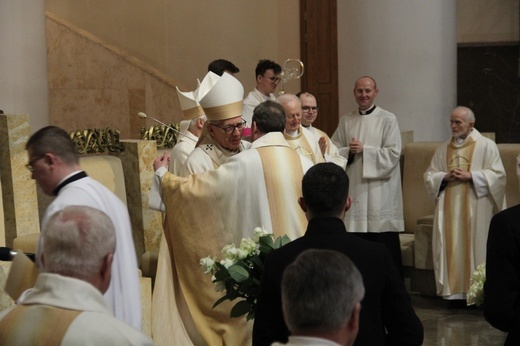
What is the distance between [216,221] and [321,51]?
7.06 meters

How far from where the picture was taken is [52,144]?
405 cm

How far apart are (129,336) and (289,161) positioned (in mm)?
3119

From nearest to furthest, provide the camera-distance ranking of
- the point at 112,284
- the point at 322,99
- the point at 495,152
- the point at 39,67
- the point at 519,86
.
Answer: the point at 112,284, the point at 495,152, the point at 39,67, the point at 519,86, the point at 322,99

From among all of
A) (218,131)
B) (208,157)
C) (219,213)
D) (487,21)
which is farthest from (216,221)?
(487,21)

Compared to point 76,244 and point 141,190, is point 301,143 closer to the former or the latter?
point 141,190

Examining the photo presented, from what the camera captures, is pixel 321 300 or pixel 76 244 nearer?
pixel 321 300

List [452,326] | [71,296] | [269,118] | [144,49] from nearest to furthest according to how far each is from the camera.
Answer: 1. [71,296]
2. [269,118]
3. [452,326]
4. [144,49]

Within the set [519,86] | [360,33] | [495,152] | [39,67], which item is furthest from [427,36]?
[39,67]

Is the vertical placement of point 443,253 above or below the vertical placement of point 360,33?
below

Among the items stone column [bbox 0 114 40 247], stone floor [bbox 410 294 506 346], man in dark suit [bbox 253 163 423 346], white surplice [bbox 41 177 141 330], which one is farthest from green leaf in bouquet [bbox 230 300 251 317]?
stone floor [bbox 410 294 506 346]

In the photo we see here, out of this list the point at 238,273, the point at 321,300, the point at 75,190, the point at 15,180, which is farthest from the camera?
the point at 15,180

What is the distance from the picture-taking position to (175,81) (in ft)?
42.8

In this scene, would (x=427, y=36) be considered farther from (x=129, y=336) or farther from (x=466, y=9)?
(x=129, y=336)

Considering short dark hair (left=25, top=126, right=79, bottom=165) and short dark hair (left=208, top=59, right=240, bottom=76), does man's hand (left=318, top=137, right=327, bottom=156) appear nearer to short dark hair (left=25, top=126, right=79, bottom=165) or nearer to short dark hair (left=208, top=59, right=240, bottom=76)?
short dark hair (left=208, top=59, right=240, bottom=76)
